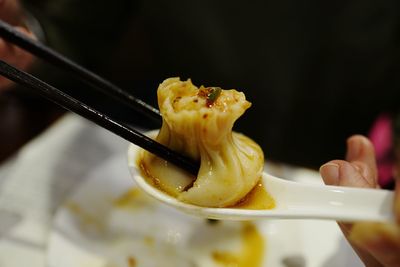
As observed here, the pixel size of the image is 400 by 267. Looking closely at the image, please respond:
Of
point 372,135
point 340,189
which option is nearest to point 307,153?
point 372,135

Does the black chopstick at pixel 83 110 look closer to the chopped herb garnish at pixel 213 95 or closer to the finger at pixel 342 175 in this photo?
the chopped herb garnish at pixel 213 95

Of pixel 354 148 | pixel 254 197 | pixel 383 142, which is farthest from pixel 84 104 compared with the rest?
pixel 383 142

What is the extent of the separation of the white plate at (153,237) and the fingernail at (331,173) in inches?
14.5

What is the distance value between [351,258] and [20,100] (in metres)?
1.57

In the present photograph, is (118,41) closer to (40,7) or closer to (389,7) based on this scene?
(40,7)

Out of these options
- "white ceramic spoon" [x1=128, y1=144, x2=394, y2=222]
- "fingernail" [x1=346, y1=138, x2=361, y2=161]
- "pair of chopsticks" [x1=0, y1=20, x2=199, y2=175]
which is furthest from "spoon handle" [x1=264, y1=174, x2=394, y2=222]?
"fingernail" [x1=346, y1=138, x2=361, y2=161]

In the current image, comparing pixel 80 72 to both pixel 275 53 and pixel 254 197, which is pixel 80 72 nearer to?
pixel 254 197

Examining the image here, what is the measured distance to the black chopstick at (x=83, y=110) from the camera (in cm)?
87

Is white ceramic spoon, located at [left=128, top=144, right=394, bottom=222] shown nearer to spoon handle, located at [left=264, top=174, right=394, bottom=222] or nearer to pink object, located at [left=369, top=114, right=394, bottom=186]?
spoon handle, located at [left=264, top=174, right=394, bottom=222]

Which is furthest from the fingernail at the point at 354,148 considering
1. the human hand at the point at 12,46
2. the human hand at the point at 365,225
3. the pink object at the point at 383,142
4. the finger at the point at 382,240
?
the human hand at the point at 12,46

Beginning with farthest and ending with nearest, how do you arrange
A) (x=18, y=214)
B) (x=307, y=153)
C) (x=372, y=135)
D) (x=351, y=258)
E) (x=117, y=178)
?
(x=307, y=153), (x=372, y=135), (x=117, y=178), (x=18, y=214), (x=351, y=258)

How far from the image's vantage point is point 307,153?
7.55 ft

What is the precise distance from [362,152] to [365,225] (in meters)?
0.43

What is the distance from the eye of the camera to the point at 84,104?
88 centimetres
